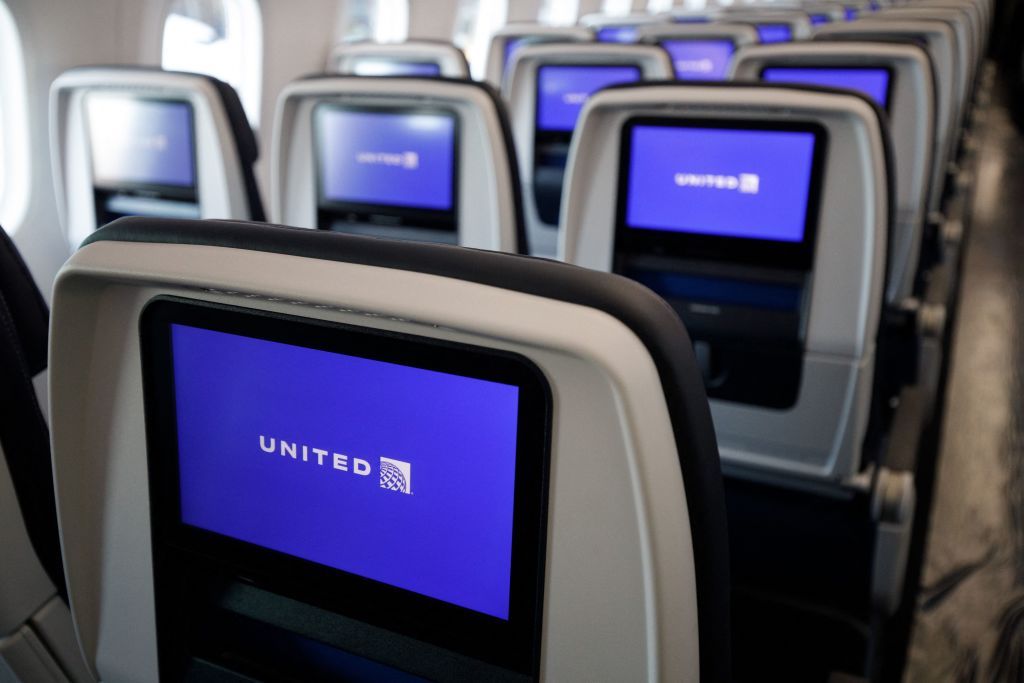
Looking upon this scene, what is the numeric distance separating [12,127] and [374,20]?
338 cm

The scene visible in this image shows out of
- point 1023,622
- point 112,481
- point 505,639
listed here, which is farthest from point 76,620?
point 1023,622

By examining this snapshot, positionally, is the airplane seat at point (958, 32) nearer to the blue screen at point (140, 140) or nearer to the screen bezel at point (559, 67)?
the screen bezel at point (559, 67)

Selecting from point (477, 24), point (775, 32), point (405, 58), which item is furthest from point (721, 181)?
point (477, 24)

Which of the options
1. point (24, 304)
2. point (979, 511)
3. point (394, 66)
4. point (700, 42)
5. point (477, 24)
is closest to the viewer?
point (24, 304)

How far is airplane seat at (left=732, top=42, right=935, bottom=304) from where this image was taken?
263 cm

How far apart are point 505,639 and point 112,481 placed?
0.40 m

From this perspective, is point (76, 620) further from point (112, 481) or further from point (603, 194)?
point (603, 194)

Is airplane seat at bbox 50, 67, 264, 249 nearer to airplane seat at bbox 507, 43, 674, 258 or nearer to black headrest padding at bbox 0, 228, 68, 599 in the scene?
black headrest padding at bbox 0, 228, 68, 599

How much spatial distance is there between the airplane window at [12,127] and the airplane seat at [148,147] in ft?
2.00

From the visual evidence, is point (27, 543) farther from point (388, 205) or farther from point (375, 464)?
point (388, 205)

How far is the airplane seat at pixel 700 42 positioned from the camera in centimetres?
452

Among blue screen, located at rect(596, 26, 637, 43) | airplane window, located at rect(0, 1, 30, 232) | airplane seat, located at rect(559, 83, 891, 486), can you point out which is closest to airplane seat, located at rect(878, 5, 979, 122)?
blue screen, located at rect(596, 26, 637, 43)

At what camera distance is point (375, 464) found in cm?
70

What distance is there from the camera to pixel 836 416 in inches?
74.9
